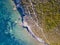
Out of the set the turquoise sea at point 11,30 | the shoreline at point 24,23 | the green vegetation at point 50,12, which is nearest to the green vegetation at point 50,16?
the green vegetation at point 50,12

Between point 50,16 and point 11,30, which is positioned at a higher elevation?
point 50,16

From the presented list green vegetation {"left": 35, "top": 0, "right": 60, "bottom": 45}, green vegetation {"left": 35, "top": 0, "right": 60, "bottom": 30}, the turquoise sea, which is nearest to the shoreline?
the turquoise sea

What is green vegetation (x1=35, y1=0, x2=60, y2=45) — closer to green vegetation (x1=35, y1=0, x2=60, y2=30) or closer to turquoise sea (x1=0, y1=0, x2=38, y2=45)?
green vegetation (x1=35, y1=0, x2=60, y2=30)

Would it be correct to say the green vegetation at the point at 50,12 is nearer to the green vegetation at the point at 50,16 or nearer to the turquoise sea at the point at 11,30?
the green vegetation at the point at 50,16

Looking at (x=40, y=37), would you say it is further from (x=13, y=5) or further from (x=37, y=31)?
(x=13, y=5)

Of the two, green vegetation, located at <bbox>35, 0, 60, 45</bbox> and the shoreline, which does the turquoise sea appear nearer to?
the shoreline

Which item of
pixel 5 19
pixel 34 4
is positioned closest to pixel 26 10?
pixel 34 4

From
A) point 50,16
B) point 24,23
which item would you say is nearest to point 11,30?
point 24,23

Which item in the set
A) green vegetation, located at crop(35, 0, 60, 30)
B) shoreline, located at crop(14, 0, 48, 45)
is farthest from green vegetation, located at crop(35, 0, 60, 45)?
shoreline, located at crop(14, 0, 48, 45)

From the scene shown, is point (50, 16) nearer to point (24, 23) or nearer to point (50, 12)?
point (50, 12)
